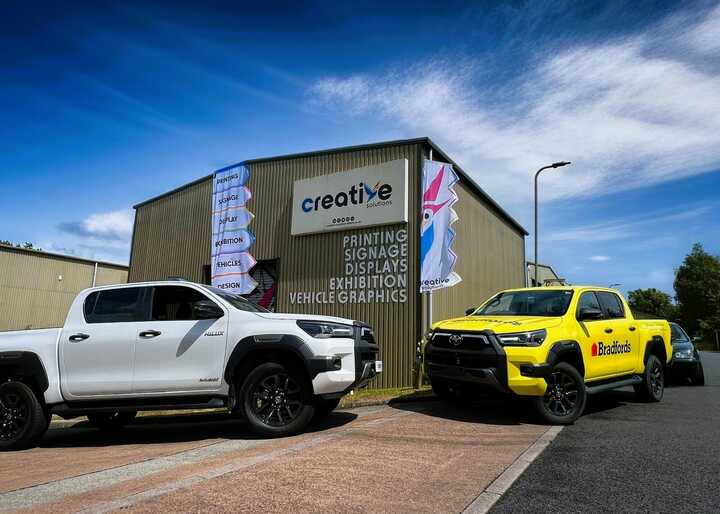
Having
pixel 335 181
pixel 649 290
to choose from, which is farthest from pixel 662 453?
pixel 649 290

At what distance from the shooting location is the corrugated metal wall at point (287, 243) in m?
12.4

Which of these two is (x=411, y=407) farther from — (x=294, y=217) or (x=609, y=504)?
(x=294, y=217)

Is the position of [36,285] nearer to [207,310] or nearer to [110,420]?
[110,420]

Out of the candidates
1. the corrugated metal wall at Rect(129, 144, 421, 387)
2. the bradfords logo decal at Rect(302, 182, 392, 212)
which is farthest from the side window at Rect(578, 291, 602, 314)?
the bradfords logo decal at Rect(302, 182, 392, 212)

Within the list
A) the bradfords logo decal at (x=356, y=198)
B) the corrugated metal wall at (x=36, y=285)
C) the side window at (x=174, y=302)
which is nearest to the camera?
the side window at (x=174, y=302)

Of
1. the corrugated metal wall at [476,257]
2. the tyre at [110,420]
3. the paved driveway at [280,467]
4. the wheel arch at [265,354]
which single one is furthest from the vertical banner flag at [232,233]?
the wheel arch at [265,354]

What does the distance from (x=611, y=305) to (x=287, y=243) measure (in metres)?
9.62

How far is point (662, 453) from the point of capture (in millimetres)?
5012

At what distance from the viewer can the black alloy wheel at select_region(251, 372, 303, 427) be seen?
5.89 m

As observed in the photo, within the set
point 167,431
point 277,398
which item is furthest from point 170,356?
point 167,431

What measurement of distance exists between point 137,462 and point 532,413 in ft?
16.8

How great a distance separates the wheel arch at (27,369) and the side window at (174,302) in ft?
5.09

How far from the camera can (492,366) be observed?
636cm

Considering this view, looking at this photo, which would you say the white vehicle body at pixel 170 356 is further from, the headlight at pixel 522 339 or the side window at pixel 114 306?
the headlight at pixel 522 339
